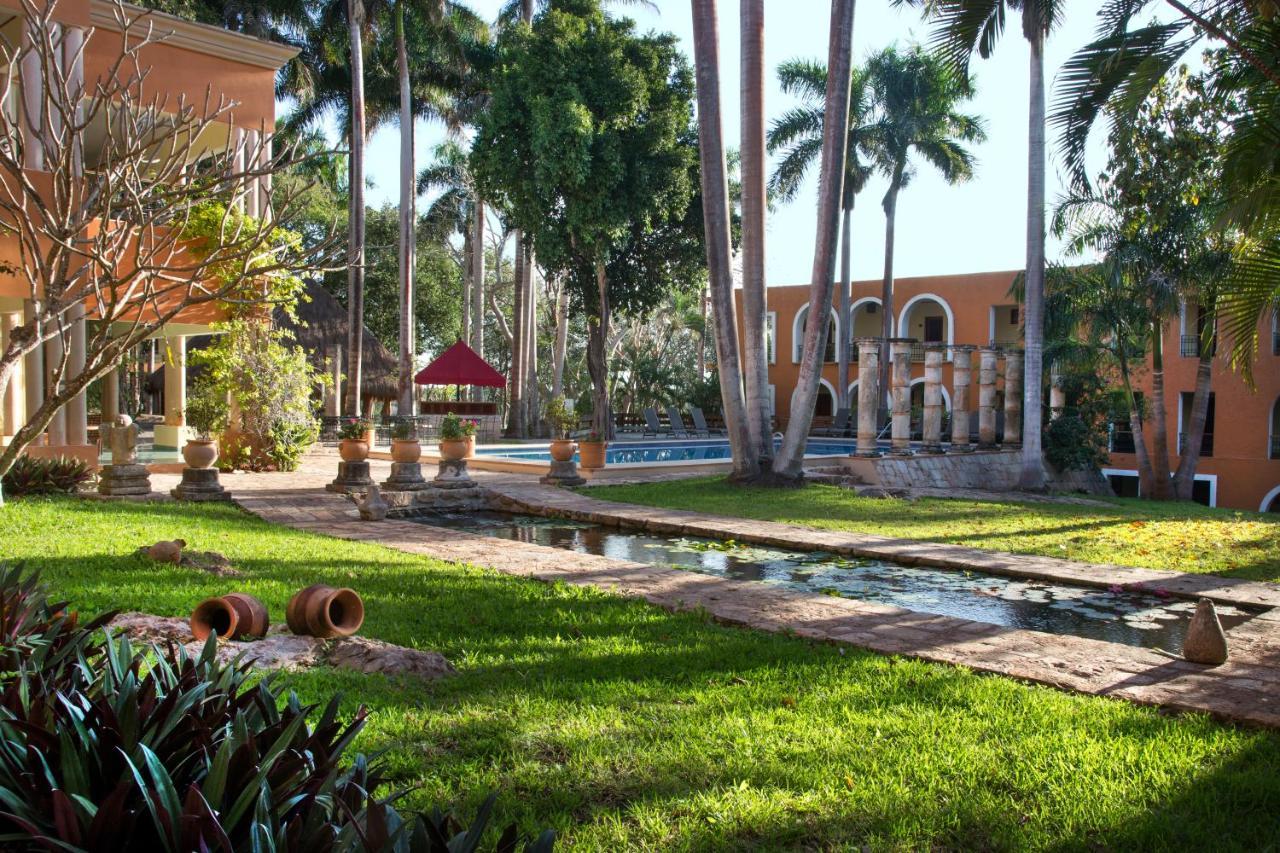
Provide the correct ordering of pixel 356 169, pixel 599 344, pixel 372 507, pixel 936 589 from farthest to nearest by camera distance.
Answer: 1. pixel 599 344
2. pixel 356 169
3. pixel 372 507
4. pixel 936 589

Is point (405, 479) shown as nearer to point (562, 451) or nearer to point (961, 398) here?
point (562, 451)

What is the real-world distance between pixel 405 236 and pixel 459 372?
379 centimetres

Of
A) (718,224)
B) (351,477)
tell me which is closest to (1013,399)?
(718,224)

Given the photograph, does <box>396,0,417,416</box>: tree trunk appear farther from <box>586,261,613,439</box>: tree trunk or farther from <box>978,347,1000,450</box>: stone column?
<box>978,347,1000,450</box>: stone column

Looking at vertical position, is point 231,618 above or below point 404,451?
below

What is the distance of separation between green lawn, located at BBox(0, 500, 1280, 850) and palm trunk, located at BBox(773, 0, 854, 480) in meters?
9.49

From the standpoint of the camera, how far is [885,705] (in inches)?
165

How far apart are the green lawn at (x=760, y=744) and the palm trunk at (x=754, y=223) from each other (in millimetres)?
9518

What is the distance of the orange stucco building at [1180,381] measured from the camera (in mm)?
25984

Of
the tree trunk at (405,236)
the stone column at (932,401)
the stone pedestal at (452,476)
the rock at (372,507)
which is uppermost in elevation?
the tree trunk at (405,236)

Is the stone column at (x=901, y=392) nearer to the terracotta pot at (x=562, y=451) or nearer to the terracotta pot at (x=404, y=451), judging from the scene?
the terracotta pot at (x=562, y=451)

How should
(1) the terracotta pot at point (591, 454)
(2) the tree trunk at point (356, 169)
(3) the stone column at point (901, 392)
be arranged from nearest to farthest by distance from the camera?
(1) the terracotta pot at point (591, 454), (3) the stone column at point (901, 392), (2) the tree trunk at point (356, 169)

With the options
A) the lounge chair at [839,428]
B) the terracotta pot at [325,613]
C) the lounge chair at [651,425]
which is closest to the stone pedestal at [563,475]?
the terracotta pot at [325,613]

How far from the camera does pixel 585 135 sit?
66.9 ft
